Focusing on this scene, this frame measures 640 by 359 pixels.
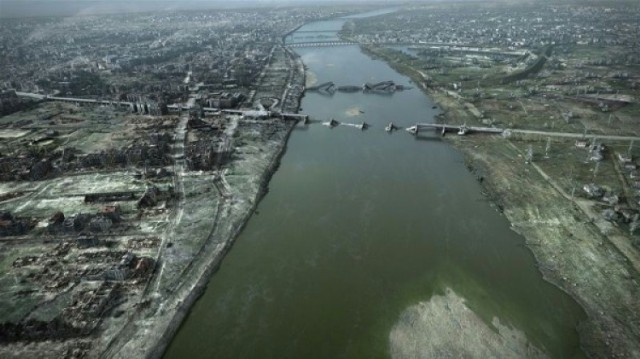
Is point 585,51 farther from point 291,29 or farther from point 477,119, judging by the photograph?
point 291,29

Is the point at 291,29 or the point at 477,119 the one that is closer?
the point at 477,119

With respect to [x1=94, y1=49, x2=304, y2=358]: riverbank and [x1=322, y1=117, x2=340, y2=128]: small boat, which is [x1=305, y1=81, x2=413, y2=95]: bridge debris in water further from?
[x1=94, y1=49, x2=304, y2=358]: riverbank

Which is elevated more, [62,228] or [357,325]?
[62,228]

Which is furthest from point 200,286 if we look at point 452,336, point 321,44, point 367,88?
Answer: point 321,44

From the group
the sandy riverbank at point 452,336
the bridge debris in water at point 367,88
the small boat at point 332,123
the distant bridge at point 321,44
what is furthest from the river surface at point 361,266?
the distant bridge at point 321,44

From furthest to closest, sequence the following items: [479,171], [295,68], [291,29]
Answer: [291,29] → [295,68] → [479,171]

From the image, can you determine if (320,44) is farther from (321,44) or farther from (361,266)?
(361,266)

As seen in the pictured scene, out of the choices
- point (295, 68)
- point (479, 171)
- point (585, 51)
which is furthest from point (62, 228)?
point (585, 51)
